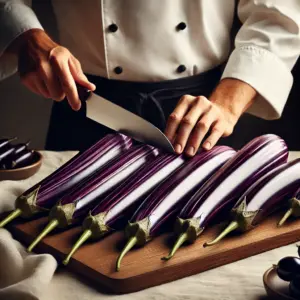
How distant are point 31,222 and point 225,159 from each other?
0.35 meters

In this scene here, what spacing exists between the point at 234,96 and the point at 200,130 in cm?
26

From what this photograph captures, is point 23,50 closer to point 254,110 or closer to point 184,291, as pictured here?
point 254,110

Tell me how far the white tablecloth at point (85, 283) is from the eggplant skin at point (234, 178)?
100 mm

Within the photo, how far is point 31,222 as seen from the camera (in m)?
1.12

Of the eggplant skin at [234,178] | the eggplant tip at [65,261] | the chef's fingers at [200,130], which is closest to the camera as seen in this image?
the eggplant tip at [65,261]

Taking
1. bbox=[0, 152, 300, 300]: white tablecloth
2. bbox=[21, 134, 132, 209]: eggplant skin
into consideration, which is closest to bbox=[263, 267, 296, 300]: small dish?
bbox=[0, 152, 300, 300]: white tablecloth

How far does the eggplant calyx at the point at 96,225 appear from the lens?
1028 mm

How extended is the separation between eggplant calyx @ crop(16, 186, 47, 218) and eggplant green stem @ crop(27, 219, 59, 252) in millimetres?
70

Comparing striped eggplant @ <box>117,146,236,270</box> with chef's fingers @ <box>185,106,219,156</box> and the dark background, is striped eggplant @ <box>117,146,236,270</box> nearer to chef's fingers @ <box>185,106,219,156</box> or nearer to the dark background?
chef's fingers @ <box>185,106,219,156</box>

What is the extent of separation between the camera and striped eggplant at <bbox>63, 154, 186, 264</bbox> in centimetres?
103

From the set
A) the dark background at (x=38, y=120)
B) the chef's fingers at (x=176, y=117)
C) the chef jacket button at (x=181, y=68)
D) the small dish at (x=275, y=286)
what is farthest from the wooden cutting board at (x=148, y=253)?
the dark background at (x=38, y=120)

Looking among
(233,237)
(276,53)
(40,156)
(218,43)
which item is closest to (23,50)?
(40,156)

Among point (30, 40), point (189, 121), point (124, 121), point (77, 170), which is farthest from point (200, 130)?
point (30, 40)

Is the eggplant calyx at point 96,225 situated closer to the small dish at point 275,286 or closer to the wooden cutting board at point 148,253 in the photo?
the wooden cutting board at point 148,253
